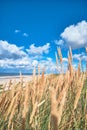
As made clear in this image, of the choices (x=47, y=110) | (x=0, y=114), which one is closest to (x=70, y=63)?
(x=47, y=110)

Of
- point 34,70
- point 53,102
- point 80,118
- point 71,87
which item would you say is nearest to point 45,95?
point 71,87

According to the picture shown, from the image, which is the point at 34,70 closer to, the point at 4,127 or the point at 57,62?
the point at 4,127

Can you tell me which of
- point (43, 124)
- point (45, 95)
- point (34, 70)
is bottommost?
point (43, 124)

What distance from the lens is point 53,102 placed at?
69 centimetres

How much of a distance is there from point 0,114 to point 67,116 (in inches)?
24.2

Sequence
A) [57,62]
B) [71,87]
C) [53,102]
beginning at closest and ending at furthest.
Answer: [53,102], [71,87], [57,62]

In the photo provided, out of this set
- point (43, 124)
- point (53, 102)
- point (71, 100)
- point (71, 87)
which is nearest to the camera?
point (53, 102)

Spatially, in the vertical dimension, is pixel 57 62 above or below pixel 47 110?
above

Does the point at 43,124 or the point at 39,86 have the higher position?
the point at 39,86

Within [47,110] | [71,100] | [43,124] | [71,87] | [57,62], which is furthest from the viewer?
[57,62]

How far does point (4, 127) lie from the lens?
196 centimetres

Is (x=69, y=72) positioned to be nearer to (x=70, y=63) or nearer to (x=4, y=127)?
(x=70, y=63)

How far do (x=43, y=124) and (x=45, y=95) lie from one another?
0.95 metres

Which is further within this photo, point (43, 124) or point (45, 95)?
point (45, 95)
